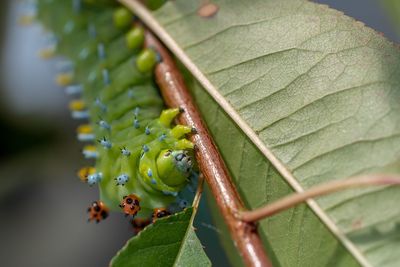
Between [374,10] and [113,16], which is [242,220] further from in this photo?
[374,10]

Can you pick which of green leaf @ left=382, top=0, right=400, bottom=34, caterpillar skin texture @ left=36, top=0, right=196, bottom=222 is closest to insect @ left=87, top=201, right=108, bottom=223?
caterpillar skin texture @ left=36, top=0, right=196, bottom=222

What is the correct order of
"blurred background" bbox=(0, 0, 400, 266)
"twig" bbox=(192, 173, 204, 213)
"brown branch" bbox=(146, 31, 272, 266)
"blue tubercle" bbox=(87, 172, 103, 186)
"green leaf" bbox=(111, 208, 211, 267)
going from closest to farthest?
"brown branch" bbox=(146, 31, 272, 266) → "green leaf" bbox=(111, 208, 211, 267) → "twig" bbox=(192, 173, 204, 213) → "blue tubercle" bbox=(87, 172, 103, 186) → "blurred background" bbox=(0, 0, 400, 266)

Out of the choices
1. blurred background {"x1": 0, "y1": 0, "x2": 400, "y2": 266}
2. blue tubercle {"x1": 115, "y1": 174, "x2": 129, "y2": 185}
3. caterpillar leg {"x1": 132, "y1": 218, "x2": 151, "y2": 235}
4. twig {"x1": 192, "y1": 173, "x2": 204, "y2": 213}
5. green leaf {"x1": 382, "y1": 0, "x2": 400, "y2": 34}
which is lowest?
twig {"x1": 192, "y1": 173, "x2": 204, "y2": 213}

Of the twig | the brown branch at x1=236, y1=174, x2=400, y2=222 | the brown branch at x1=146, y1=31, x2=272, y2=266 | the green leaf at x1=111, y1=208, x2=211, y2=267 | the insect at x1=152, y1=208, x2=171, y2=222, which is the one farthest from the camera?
the insect at x1=152, y1=208, x2=171, y2=222

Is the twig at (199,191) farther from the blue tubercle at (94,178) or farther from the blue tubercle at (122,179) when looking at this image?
the blue tubercle at (94,178)

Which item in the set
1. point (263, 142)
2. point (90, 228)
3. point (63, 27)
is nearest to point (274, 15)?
point (263, 142)

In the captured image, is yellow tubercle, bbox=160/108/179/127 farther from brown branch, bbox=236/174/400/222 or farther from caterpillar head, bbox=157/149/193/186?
brown branch, bbox=236/174/400/222

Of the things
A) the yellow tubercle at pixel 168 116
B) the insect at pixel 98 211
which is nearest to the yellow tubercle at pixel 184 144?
the yellow tubercle at pixel 168 116
